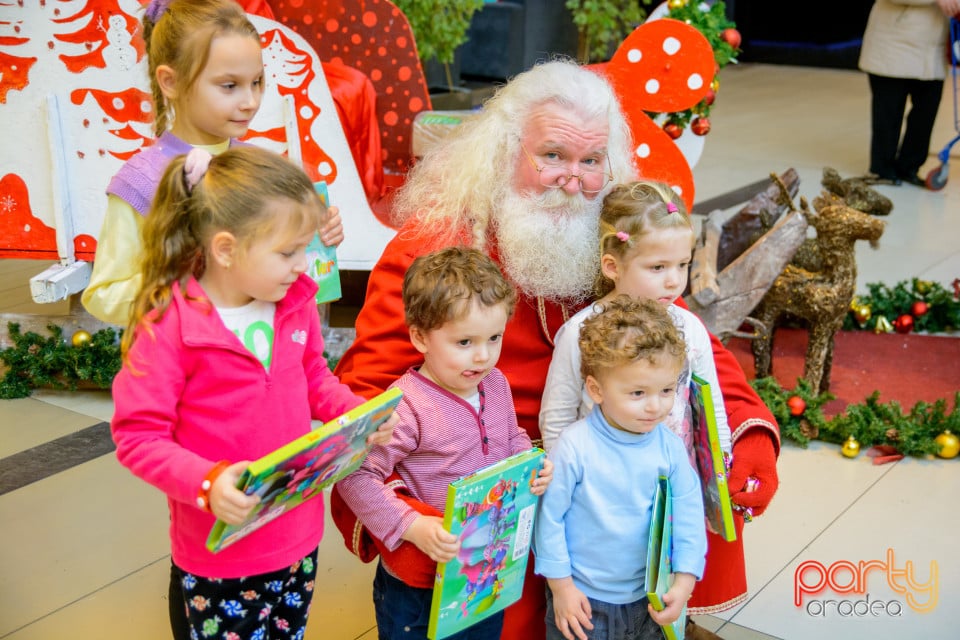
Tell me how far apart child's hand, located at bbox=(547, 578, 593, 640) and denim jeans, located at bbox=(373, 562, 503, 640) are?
20 centimetres

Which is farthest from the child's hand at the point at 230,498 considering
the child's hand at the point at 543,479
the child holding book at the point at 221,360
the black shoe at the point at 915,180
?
the black shoe at the point at 915,180

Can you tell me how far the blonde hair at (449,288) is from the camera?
2.05m

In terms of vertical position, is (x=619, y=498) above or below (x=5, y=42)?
below

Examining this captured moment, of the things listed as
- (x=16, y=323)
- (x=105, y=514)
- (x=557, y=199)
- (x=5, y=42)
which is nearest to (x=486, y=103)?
(x=557, y=199)

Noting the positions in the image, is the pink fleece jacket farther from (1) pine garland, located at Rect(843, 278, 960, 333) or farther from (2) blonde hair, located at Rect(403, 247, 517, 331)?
(1) pine garland, located at Rect(843, 278, 960, 333)

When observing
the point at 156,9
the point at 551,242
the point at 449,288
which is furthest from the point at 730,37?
the point at 449,288

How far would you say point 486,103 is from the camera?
2781 millimetres

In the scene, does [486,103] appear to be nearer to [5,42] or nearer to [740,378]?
[740,378]

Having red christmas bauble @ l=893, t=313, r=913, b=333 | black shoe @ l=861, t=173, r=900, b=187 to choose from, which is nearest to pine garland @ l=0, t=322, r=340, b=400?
red christmas bauble @ l=893, t=313, r=913, b=333

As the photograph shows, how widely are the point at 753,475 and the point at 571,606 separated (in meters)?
0.58

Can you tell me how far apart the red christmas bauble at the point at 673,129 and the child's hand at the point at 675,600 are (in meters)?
2.60

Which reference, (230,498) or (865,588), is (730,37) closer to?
(865,588)

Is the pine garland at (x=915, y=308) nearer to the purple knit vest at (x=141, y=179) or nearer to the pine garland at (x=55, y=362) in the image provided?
the pine garland at (x=55, y=362)

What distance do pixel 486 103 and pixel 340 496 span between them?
114cm
